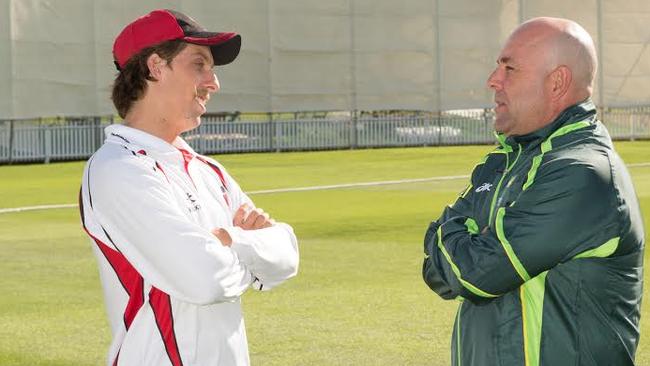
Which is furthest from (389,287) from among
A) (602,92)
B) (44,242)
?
(602,92)

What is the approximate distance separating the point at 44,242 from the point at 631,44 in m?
26.6

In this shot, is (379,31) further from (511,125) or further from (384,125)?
(511,125)

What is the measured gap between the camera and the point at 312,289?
10.9 m

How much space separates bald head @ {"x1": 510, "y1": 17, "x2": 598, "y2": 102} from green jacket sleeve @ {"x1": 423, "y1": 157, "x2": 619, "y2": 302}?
0.90 ft

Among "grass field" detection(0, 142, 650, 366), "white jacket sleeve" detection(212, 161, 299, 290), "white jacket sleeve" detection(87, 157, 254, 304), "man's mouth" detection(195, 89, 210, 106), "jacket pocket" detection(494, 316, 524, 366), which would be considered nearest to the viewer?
"white jacket sleeve" detection(87, 157, 254, 304)

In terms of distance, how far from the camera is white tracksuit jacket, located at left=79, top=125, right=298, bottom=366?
3631mm

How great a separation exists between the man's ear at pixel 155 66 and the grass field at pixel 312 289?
14.4 feet

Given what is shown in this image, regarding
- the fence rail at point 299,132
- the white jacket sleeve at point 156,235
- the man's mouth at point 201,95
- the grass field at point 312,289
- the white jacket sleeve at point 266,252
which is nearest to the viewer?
the white jacket sleeve at point 156,235

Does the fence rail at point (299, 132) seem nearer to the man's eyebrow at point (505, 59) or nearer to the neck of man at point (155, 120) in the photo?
the neck of man at point (155, 120)

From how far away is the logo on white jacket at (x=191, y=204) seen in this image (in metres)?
3.79

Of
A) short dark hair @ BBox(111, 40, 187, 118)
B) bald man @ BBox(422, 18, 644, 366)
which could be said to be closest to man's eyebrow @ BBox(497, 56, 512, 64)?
bald man @ BBox(422, 18, 644, 366)

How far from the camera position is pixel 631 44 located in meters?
38.1

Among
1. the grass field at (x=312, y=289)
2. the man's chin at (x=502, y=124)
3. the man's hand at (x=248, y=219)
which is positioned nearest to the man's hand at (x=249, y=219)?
the man's hand at (x=248, y=219)

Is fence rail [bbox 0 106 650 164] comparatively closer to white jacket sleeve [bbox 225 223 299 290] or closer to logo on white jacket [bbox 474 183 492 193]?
white jacket sleeve [bbox 225 223 299 290]
